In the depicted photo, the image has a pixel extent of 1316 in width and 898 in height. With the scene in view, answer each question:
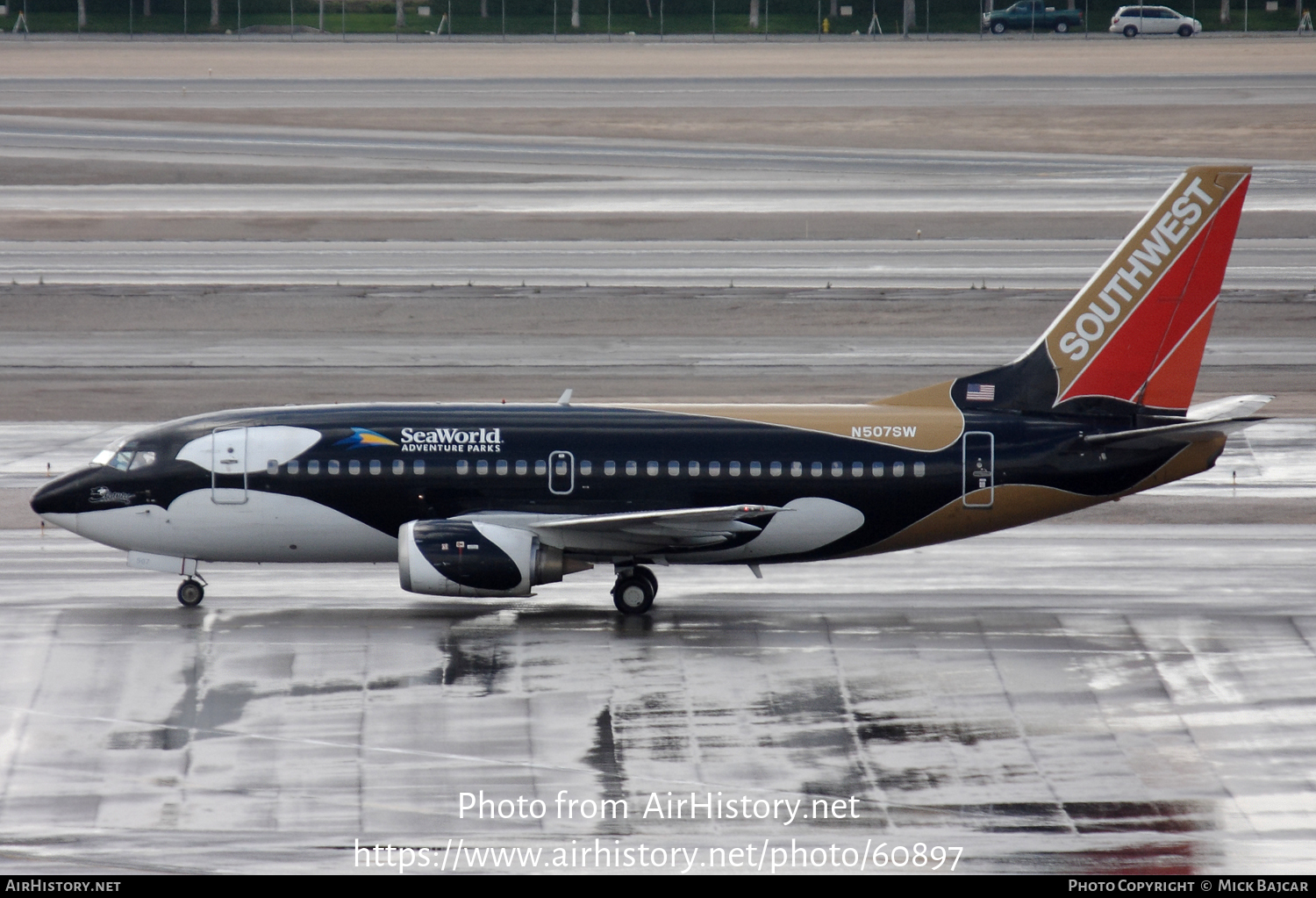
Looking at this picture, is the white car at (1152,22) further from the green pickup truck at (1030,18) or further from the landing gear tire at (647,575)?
the landing gear tire at (647,575)

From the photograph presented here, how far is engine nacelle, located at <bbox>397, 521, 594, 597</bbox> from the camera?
95.9 ft

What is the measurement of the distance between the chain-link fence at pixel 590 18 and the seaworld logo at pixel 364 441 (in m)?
115

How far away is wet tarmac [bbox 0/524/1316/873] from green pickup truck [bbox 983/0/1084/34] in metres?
113

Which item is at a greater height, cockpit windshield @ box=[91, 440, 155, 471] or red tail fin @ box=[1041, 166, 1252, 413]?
red tail fin @ box=[1041, 166, 1252, 413]

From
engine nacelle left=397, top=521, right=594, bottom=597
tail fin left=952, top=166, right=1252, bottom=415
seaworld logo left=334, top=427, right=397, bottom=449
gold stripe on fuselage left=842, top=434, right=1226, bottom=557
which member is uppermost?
tail fin left=952, top=166, right=1252, bottom=415

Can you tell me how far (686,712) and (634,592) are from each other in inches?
204

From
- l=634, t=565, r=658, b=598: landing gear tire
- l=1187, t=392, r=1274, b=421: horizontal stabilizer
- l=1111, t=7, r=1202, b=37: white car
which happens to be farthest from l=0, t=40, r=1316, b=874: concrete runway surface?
l=1111, t=7, r=1202, b=37: white car

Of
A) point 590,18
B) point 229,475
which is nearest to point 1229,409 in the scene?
point 229,475

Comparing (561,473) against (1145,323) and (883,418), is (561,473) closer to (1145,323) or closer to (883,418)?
(883,418)

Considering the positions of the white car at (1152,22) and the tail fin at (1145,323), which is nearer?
the tail fin at (1145,323)

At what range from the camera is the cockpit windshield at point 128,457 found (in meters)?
31.0

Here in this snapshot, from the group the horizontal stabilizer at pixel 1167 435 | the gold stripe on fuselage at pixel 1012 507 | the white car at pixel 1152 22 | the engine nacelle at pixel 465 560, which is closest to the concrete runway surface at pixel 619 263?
the gold stripe on fuselage at pixel 1012 507

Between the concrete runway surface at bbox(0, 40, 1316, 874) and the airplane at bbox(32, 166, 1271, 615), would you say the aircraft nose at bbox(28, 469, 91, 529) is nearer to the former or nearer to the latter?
the airplane at bbox(32, 166, 1271, 615)

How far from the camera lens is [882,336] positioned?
5662 centimetres
